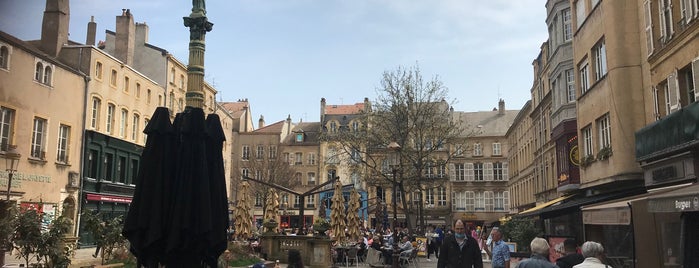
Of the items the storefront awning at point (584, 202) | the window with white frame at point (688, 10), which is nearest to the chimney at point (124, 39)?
the storefront awning at point (584, 202)

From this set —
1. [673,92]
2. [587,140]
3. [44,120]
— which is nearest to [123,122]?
[44,120]

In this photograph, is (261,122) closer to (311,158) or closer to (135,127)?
(311,158)

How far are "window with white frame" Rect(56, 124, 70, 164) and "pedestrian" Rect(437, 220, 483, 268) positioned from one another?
25049mm

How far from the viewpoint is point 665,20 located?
1504 cm

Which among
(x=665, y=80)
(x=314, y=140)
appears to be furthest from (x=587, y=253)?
A: (x=314, y=140)

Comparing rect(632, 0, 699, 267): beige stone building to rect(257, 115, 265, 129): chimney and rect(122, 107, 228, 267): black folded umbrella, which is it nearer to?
rect(122, 107, 228, 267): black folded umbrella

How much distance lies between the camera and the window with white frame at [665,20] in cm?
1468

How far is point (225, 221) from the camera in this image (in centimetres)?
725

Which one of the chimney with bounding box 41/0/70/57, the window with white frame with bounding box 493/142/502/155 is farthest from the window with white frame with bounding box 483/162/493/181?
the chimney with bounding box 41/0/70/57

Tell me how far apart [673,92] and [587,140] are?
24.0 feet

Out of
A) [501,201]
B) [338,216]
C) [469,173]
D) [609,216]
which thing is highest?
[469,173]

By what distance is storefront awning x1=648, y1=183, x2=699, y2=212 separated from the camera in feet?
26.6

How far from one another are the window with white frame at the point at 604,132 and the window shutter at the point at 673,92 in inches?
160

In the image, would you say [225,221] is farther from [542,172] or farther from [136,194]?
[542,172]
